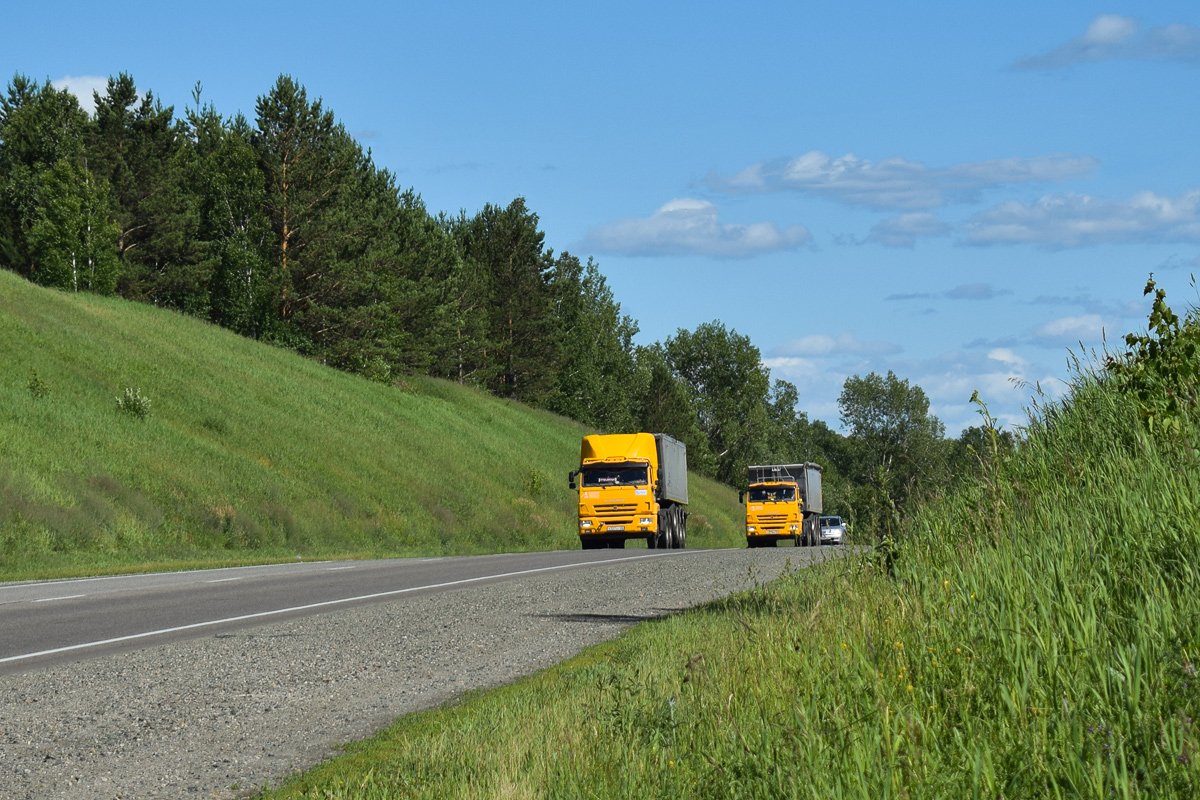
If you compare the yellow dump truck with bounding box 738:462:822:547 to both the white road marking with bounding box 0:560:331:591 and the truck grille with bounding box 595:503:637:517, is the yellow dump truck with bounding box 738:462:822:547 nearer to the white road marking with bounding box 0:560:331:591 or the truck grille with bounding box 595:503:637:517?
the truck grille with bounding box 595:503:637:517

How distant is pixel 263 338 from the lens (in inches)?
2532

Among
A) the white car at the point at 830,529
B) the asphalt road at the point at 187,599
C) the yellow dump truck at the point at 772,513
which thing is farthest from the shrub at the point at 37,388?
the white car at the point at 830,529

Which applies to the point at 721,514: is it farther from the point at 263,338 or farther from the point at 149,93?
the point at 149,93

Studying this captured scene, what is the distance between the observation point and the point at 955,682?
16.0 ft

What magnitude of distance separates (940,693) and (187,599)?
43.8ft

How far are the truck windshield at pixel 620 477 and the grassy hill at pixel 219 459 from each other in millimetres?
5250

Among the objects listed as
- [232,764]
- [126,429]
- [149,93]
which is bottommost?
[232,764]

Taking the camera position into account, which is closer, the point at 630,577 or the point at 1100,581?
the point at 1100,581

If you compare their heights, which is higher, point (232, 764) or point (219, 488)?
point (219, 488)

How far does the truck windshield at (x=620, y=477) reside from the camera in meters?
38.2

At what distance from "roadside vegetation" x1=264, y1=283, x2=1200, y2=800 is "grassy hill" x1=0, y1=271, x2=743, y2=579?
1844cm

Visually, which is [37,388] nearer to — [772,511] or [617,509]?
[617,509]

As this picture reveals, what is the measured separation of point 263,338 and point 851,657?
62476 mm

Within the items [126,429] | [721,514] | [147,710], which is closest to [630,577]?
[147,710]
